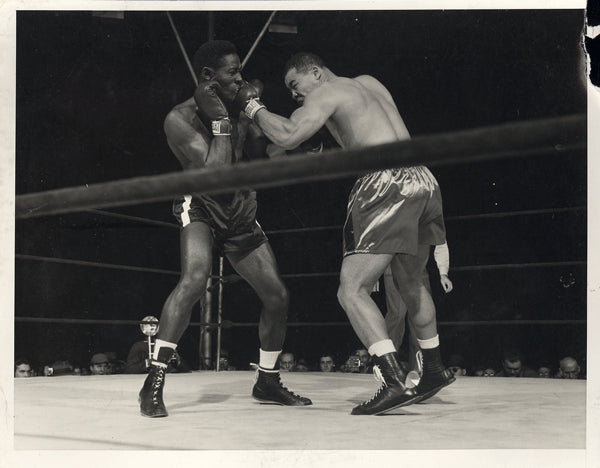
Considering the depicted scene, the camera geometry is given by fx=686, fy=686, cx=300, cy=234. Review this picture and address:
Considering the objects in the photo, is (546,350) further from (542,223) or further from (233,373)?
(233,373)

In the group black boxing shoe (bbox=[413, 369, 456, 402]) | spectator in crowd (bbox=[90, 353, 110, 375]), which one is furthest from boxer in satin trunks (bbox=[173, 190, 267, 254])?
spectator in crowd (bbox=[90, 353, 110, 375])

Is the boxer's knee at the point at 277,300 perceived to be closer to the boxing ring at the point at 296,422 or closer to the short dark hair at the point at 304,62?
the boxing ring at the point at 296,422

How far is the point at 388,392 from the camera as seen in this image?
1839 mm

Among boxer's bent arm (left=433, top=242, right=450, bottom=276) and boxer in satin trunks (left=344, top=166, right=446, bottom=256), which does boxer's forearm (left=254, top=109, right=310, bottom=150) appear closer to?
boxer in satin trunks (left=344, top=166, right=446, bottom=256)

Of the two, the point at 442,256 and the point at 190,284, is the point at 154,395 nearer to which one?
the point at 190,284

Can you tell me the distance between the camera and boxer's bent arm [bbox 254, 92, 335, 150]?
182cm

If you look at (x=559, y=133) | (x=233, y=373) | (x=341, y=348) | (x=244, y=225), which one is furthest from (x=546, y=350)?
(x=559, y=133)

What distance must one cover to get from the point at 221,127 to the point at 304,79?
0.30 meters

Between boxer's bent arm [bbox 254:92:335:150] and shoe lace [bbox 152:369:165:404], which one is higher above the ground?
boxer's bent arm [bbox 254:92:335:150]

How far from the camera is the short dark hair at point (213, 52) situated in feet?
6.97

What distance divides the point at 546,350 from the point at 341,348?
1633 mm

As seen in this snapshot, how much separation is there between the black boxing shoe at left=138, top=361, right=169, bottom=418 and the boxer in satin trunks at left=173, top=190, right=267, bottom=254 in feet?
1.39

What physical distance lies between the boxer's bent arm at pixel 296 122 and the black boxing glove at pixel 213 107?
0.16 m

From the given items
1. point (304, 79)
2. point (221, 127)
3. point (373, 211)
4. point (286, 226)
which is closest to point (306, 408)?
point (373, 211)
